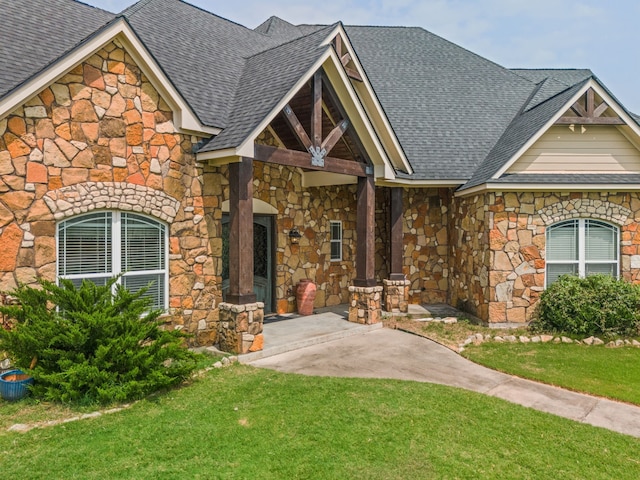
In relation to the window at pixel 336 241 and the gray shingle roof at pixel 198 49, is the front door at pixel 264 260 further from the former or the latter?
the gray shingle roof at pixel 198 49

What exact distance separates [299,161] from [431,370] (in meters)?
4.53

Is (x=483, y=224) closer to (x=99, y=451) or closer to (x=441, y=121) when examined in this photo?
(x=441, y=121)

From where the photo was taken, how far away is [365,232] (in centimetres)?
1084

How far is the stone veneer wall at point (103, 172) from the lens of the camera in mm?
6621

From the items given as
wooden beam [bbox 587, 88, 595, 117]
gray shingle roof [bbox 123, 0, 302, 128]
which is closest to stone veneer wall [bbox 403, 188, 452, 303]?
wooden beam [bbox 587, 88, 595, 117]

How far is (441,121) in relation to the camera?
14531 mm

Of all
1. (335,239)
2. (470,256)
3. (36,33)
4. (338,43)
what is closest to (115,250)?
(36,33)

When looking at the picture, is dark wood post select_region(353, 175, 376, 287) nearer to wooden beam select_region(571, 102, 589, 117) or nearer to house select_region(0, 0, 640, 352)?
house select_region(0, 0, 640, 352)

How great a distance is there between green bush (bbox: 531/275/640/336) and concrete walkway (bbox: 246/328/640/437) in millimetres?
2947

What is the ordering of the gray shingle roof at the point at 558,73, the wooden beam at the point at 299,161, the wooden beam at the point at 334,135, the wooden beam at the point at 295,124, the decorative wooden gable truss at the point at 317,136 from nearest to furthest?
the wooden beam at the point at 299,161 → the wooden beam at the point at 295,124 → the decorative wooden gable truss at the point at 317,136 → the wooden beam at the point at 334,135 → the gray shingle roof at the point at 558,73

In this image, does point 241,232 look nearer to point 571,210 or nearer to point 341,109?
point 341,109

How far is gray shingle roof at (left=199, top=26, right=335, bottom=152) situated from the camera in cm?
820

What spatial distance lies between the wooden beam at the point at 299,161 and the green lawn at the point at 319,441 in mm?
4131

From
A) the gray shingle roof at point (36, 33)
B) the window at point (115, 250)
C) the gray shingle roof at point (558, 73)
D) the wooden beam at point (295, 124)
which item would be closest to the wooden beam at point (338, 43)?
the wooden beam at point (295, 124)
